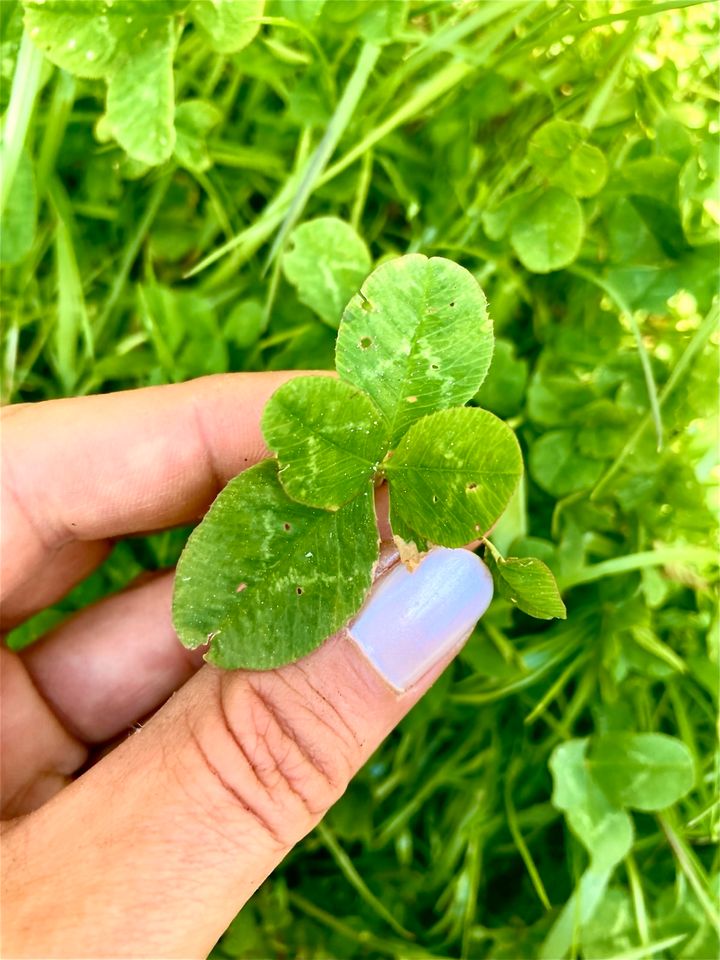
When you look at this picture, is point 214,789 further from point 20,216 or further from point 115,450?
point 20,216

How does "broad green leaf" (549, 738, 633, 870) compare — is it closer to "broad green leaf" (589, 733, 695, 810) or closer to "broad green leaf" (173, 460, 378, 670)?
"broad green leaf" (589, 733, 695, 810)

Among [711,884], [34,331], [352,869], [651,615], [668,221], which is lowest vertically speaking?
[711,884]

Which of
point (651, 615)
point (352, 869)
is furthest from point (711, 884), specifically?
point (352, 869)

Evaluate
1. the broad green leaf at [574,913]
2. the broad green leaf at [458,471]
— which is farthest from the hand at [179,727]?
the broad green leaf at [574,913]

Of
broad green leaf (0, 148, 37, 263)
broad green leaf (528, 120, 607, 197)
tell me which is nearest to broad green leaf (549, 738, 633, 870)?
broad green leaf (528, 120, 607, 197)

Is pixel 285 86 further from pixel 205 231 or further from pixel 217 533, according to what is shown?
pixel 217 533

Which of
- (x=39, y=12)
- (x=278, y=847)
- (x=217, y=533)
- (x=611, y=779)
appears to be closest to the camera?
(x=217, y=533)

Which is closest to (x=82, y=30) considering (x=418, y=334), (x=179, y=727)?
(x=418, y=334)
